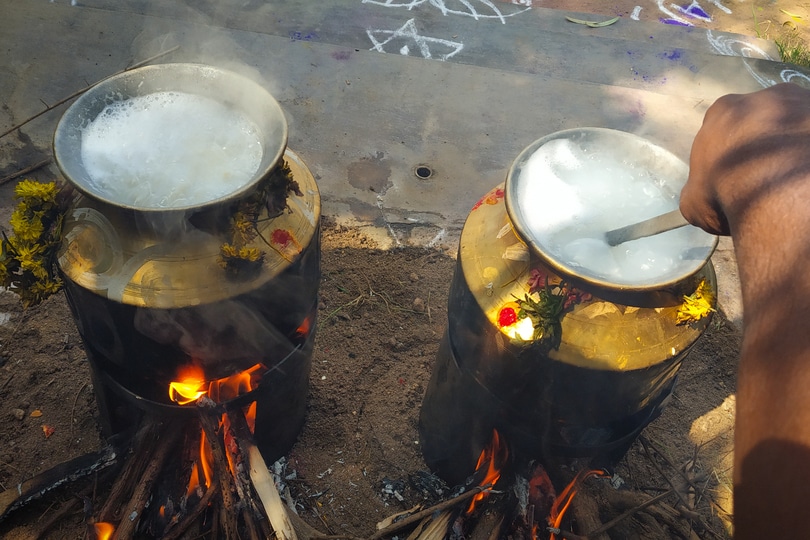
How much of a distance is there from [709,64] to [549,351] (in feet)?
21.5

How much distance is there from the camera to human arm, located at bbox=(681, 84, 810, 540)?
1.07 meters

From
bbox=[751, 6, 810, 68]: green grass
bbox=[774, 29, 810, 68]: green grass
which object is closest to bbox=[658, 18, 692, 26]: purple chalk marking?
bbox=[751, 6, 810, 68]: green grass

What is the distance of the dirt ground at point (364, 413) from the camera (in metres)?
3.50

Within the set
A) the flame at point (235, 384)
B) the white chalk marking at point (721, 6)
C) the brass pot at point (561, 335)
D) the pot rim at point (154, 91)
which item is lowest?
the white chalk marking at point (721, 6)

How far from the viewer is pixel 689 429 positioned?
13.8ft

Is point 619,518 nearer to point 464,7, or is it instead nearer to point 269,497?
point 269,497

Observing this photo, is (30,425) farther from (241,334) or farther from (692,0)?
(692,0)

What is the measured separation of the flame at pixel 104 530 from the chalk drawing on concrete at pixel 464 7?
6.73 m

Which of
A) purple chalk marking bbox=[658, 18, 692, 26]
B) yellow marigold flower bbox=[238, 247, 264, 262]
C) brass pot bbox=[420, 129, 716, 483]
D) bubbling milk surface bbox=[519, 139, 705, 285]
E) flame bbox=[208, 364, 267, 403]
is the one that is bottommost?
purple chalk marking bbox=[658, 18, 692, 26]

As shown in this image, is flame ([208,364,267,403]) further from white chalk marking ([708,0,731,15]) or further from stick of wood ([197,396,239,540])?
white chalk marking ([708,0,731,15])

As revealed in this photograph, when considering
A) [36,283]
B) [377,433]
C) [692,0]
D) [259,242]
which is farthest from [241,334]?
[692,0]

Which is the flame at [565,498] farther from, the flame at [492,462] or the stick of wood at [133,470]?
the stick of wood at [133,470]

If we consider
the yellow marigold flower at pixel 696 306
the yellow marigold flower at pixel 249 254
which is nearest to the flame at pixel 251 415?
the yellow marigold flower at pixel 249 254

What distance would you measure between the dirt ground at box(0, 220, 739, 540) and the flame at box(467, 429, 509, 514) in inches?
18.9
